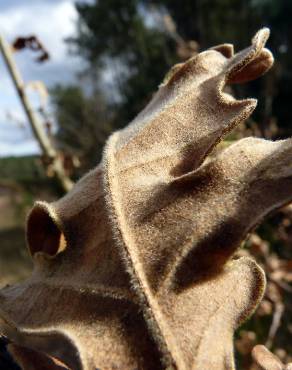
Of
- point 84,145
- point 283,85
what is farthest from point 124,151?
point 283,85

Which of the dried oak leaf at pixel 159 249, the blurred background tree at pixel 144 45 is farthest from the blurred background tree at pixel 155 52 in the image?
the dried oak leaf at pixel 159 249

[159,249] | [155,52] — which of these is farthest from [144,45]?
[159,249]

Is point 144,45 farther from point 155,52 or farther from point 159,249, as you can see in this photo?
point 159,249

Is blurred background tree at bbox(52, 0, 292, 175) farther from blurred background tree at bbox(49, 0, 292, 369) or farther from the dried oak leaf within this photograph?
the dried oak leaf

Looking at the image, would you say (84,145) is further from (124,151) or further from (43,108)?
(124,151)

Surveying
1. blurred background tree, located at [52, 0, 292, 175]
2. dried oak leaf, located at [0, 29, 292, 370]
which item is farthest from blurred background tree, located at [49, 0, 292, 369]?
dried oak leaf, located at [0, 29, 292, 370]

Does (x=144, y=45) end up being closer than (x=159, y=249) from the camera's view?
No

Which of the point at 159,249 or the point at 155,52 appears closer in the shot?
the point at 159,249

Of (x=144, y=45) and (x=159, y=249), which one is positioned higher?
(x=159, y=249)
